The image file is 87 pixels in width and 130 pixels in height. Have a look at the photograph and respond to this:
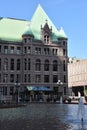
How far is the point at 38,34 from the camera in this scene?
112125mm

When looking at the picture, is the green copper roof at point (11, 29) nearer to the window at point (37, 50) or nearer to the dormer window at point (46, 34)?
the window at point (37, 50)

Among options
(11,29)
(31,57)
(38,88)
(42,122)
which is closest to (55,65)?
(31,57)

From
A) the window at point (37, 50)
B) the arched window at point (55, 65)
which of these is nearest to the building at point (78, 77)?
the arched window at point (55, 65)

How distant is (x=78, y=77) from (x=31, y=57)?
2285 inches

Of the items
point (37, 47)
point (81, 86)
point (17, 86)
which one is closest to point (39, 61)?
point (37, 47)

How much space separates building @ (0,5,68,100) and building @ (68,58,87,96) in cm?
4080

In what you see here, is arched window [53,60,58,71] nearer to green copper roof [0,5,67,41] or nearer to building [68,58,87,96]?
green copper roof [0,5,67,41]

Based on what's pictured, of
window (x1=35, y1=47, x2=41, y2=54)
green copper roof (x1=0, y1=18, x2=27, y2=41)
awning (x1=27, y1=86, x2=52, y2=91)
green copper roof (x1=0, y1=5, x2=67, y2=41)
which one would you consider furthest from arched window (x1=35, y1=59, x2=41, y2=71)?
green copper roof (x1=0, y1=18, x2=27, y2=41)

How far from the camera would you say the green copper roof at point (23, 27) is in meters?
109

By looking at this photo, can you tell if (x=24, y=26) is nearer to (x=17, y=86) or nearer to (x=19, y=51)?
(x=19, y=51)

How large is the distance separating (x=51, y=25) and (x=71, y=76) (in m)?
56.1

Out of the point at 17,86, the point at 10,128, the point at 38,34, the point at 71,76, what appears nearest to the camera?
the point at 10,128

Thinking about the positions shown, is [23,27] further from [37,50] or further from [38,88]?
[38,88]

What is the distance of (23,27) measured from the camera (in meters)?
115
